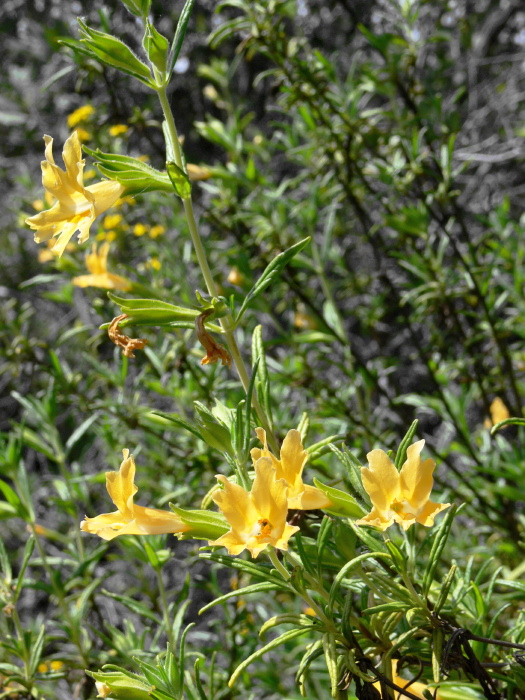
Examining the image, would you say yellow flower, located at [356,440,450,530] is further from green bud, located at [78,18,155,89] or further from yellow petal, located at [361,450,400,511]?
green bud, located at [78,18,155,89]

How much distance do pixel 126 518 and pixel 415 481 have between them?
17.9 inches

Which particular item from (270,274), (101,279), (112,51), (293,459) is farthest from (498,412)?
(112,51)

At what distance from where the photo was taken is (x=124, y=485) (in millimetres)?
944

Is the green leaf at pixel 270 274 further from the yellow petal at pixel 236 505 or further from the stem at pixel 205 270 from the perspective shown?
the yellow petal at pixel 236 505

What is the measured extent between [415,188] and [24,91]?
638 cm

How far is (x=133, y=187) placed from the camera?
3.39ft

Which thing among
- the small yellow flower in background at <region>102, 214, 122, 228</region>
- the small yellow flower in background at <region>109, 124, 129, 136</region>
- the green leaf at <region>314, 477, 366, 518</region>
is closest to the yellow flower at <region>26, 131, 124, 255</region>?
the green leaf at <region>314, 477, 366, 518</region>

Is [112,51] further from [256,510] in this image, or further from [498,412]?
[498,412]

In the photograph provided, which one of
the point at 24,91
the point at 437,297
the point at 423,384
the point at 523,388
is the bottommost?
the point at 423,384

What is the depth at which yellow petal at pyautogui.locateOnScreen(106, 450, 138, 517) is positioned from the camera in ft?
3.05

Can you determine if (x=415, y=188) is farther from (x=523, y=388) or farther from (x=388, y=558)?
(x=388, y=558)

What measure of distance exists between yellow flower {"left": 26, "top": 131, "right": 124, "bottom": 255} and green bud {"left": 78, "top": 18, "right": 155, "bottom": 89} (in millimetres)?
152

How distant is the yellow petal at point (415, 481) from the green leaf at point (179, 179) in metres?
0.53

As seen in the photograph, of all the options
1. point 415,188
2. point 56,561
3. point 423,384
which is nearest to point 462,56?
point 423,384
